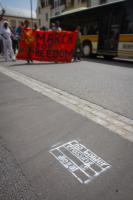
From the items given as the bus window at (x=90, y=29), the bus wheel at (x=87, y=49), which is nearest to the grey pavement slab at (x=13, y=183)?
the bus window at (x=90, y=29)

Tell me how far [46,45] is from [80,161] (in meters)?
9.03

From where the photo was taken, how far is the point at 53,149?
8.75 ft

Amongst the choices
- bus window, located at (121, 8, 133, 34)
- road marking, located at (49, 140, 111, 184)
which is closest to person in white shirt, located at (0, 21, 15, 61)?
bus window, located at (121, 8, 133, 34)

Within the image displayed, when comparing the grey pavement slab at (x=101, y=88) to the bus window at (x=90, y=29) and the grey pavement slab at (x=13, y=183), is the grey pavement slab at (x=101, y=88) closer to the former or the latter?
the grey pavement slab at (x=13, y=183)

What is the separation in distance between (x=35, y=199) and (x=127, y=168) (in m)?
1.12

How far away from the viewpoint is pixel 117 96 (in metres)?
4.87

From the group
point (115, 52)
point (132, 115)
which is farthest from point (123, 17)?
point (132, 115)

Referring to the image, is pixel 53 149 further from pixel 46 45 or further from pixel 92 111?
pixel 46 45

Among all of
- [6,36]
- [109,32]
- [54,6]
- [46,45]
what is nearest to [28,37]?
[46,45]

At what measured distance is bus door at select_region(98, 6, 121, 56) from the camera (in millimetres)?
11578

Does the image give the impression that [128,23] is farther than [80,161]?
Yes

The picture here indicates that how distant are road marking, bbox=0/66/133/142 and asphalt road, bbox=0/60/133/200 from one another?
0.16 meters

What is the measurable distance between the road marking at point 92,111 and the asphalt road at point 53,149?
0.51 feet

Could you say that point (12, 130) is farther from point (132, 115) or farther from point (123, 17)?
point (123, 17)
